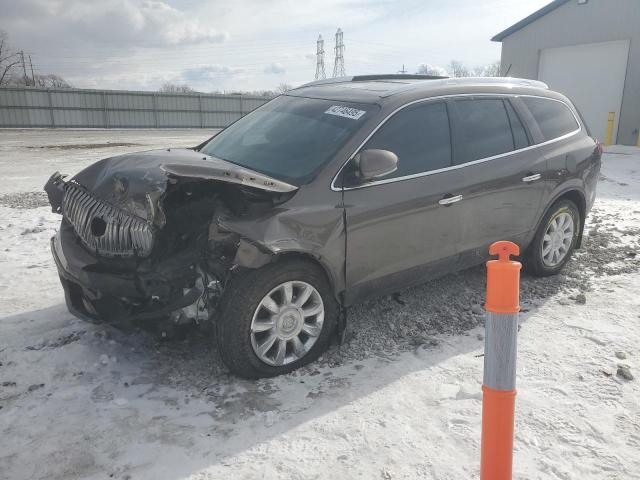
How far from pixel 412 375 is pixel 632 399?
130cm

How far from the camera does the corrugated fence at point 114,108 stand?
2966cm

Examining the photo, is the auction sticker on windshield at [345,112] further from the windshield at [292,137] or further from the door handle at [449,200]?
Result: the door handle at [449,200]

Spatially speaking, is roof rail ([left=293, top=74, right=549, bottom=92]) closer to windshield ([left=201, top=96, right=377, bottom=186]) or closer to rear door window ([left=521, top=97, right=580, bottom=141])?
rear door window ([left=521, top=97, right=580, bottom=141])

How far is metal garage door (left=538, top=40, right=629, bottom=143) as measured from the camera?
18250 millimetres

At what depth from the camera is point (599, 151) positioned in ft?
17.3

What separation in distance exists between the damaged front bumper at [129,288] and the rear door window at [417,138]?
Answer: 152cm

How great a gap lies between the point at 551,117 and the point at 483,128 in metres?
1.08

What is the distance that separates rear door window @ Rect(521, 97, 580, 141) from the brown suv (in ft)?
0.55

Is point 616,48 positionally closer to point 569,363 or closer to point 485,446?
point 569,363

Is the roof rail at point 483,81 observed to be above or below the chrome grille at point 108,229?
above

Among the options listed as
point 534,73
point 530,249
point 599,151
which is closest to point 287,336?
point 530,249

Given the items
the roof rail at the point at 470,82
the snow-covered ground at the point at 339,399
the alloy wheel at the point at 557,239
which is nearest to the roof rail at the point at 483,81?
the roof rail at the point at 470,82

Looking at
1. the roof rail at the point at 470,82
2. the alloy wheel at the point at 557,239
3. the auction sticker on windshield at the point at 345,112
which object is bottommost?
the alloy wheel at the point at 557,239

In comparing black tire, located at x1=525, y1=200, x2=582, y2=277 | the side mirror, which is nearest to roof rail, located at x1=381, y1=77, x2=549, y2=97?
the side mirror
